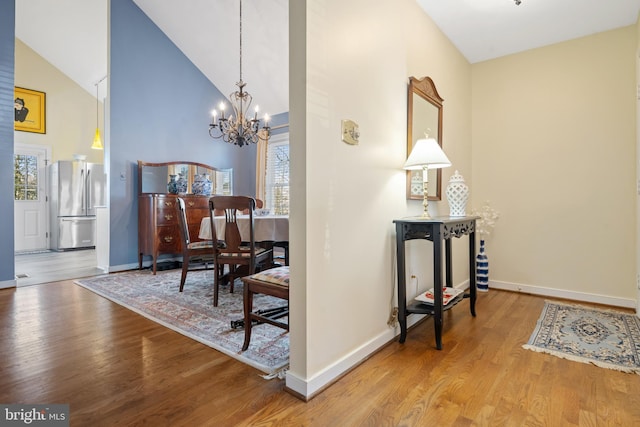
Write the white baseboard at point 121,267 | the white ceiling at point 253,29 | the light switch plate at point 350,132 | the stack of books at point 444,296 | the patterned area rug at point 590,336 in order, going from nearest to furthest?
the light switch plate at point 350,132, the patterned area rug at point 590,336, the stack of books at point 444,296, the white ceiling at point 253,29, the white baseboard at point 121,267

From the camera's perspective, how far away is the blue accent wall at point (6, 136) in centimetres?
351

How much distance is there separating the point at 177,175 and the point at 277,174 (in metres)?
1.72

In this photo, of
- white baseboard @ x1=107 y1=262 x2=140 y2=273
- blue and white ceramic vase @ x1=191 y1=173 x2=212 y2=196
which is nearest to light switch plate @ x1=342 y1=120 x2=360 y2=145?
blue and white ceramic vase @ x1=191 y1=173 x2=212 y2=196

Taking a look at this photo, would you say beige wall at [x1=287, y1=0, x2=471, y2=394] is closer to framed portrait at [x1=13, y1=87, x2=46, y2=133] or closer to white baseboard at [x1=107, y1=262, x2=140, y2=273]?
white baseboard at [x1=107, y1=262, x2=140, y2=273]

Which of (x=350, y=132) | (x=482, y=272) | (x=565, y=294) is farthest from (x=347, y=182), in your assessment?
(x=565, y=294)

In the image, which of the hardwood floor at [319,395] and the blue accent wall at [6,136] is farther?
the blue accent wall at [6,136]

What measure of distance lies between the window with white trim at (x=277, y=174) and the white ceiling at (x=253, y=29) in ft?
1.97

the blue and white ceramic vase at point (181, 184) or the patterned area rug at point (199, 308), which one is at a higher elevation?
the blue and white ceramic vase at point (181, 184)

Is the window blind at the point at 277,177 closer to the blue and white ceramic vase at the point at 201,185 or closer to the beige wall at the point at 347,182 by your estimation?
the blue and white ceramic vase at the point at 201,185

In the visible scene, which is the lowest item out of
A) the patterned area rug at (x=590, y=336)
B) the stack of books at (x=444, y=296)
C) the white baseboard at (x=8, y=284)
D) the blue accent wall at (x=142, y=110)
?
the patterned area rug at (x=590, y=336)

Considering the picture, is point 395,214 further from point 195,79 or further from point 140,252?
point 195,79

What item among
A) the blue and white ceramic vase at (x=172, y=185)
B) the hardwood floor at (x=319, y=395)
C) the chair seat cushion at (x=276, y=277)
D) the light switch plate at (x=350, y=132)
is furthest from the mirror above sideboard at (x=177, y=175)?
the light switch plate at (x=350, y=132)

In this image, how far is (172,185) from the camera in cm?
501

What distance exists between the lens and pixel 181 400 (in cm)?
Answer: 150
